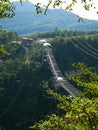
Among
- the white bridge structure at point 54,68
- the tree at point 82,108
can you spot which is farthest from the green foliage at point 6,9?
the white bridge structure at point 54,68

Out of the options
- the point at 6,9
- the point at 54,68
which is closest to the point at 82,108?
the point at 6,9

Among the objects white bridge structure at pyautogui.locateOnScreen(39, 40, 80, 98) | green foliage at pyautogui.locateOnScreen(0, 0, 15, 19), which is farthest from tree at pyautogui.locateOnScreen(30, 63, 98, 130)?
white bridge structure at pyautogui.locateOnScreen(39, 40, 80, 98)

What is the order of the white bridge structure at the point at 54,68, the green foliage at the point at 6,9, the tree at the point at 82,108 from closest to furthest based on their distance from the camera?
the tree at the point at 82,108 → the green foliage at the point at 6,9 → the white bridge structure at the point at 54,68

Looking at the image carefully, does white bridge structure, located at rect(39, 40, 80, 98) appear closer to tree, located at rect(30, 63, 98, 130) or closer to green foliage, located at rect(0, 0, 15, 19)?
tree, located at rect(30, 63, 98, 130)

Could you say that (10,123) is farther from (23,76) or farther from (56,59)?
(56,59)

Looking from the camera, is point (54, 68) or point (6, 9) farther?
point (54, 68)

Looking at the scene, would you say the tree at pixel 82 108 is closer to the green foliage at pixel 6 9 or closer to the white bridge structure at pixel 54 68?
the green foliage at pixel 6 9

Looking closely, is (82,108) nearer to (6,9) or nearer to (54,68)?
(6,9)

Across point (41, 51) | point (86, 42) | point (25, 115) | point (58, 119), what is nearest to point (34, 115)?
point (25, 115)
